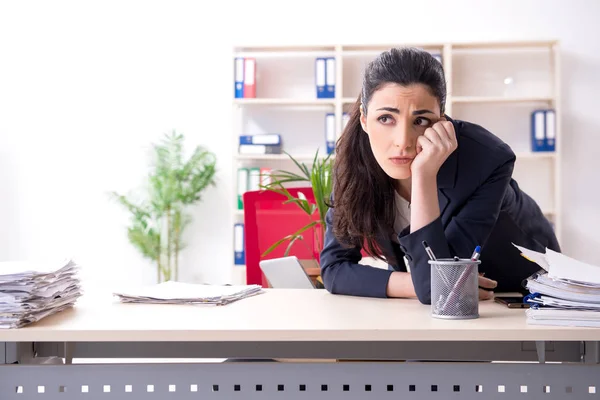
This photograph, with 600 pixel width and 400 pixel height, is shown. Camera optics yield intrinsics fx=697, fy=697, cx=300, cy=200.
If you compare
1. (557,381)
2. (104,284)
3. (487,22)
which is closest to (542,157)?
(487,22)

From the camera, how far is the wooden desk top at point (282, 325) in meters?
1.08

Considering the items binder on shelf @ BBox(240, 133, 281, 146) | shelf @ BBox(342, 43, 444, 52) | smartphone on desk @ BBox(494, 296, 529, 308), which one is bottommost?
smartphone on desk @ BBox(494, 296, 529, 308)

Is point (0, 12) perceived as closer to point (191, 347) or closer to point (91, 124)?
point (91, 124)

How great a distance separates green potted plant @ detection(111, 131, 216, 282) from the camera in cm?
514

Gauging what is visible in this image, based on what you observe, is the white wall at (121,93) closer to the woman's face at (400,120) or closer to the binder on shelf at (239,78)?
the binder on shelf at (239,78)

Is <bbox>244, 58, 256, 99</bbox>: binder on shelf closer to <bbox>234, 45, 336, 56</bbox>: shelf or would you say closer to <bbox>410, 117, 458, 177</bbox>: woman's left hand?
<bbox>234, 45, 336, 56</bbox>: shelf

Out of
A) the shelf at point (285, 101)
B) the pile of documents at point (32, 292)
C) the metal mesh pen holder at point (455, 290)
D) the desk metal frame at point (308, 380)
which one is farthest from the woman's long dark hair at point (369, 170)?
the shelf at point (285, 101)

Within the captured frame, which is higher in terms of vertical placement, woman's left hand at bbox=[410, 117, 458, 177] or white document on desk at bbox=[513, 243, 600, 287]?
woman's left hand at bbox=[410, 117, 458, 177]

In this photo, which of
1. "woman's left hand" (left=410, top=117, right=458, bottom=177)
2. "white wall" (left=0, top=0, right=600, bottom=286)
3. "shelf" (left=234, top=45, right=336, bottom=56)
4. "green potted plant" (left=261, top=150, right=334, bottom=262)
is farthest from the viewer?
"white wall" (left=0, top=0, right=600, bottom=286)

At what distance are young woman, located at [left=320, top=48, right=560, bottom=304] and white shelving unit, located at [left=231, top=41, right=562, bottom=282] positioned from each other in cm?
323

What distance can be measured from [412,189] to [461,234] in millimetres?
146

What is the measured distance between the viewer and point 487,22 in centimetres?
518

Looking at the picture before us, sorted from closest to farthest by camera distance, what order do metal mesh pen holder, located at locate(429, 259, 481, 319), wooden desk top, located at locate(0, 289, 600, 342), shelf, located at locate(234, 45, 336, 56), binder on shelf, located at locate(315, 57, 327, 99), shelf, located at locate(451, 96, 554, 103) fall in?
wooden desk top, located at locate(0, 289, 600, 342) → metal mesh pen holder, located at locate(429, 259, 481, 319) → shelf, located at locate(451, 96, 554, 103) → binder on shelf, located at locate(315, 57, 327, 99) → shelf, located at locate(234, 45, 336, 56)

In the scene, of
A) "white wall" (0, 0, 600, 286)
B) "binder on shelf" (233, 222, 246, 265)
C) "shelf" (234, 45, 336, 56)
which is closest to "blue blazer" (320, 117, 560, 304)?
"binder on shelf" (233, 222, 246, 265)
